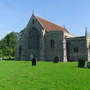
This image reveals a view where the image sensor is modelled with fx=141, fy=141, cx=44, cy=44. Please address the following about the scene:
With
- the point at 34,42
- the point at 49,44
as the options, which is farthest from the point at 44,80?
the point at 34,42

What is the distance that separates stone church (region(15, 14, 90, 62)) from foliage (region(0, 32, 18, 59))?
15.0 meters

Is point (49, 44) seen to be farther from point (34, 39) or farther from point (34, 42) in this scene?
point (34, 39)

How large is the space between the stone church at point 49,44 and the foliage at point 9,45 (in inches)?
590

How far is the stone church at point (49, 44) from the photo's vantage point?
37062mm

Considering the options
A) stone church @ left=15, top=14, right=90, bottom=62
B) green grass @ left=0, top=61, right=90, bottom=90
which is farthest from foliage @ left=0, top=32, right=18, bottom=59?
green grass @ left=0, top=61, right=90, bottom=90

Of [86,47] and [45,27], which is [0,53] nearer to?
[45,27]

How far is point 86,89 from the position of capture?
6.27 metres

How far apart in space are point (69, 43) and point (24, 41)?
13899 mm

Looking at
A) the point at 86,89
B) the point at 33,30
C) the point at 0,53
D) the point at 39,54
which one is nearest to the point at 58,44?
the point at 39,54

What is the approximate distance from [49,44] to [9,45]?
95.7ft

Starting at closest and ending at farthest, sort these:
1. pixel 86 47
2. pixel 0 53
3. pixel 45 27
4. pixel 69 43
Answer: pixel 86 47 → pixel 69 43 → pixel 45 27 → pixel 0 53

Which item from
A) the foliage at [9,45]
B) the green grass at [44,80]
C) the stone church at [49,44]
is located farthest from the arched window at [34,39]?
the green grass at [44,80]

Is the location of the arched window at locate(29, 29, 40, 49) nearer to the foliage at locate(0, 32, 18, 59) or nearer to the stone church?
the stone church

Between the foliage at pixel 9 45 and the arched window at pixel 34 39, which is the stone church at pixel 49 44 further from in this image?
the foliage at pixel 9 45
